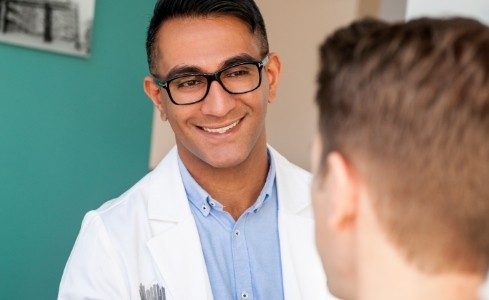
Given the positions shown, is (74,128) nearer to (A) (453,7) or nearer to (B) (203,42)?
(B) (203,42)

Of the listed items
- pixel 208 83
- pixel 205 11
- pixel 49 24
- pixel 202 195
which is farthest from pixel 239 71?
pixel 49 24

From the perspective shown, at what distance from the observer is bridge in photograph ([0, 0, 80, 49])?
2734mm

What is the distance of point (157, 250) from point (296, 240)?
14.2 inches

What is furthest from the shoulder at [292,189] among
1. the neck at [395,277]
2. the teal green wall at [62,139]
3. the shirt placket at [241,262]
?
the teal green wall at [62,139]

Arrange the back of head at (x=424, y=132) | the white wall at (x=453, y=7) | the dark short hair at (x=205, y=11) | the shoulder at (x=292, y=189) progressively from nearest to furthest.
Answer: the back of head at (x=424, y=132), the white wall at (x=453, y=7), the dark short hair at (x=205, y=11), the shoulder at (x=292, y=189)

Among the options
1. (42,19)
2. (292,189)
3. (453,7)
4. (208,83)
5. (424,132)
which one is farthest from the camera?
(42,19)

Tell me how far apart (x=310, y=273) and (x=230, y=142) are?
15.2 inches

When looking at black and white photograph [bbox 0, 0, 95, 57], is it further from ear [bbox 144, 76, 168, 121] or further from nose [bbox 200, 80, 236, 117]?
nose [bbox 200, 80, 236, 117]

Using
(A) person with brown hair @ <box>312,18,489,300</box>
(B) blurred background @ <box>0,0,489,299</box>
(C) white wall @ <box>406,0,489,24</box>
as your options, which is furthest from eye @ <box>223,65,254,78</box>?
(B) blurred background @ <box>0,0,489,299</box>

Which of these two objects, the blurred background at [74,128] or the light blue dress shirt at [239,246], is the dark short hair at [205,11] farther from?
the blurred background at [74,128]

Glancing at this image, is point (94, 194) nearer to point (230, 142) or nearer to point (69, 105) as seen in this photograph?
point (69, 105)

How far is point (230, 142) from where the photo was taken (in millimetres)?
1784

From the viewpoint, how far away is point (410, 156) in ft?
2.58

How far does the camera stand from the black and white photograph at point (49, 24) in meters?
2.74
